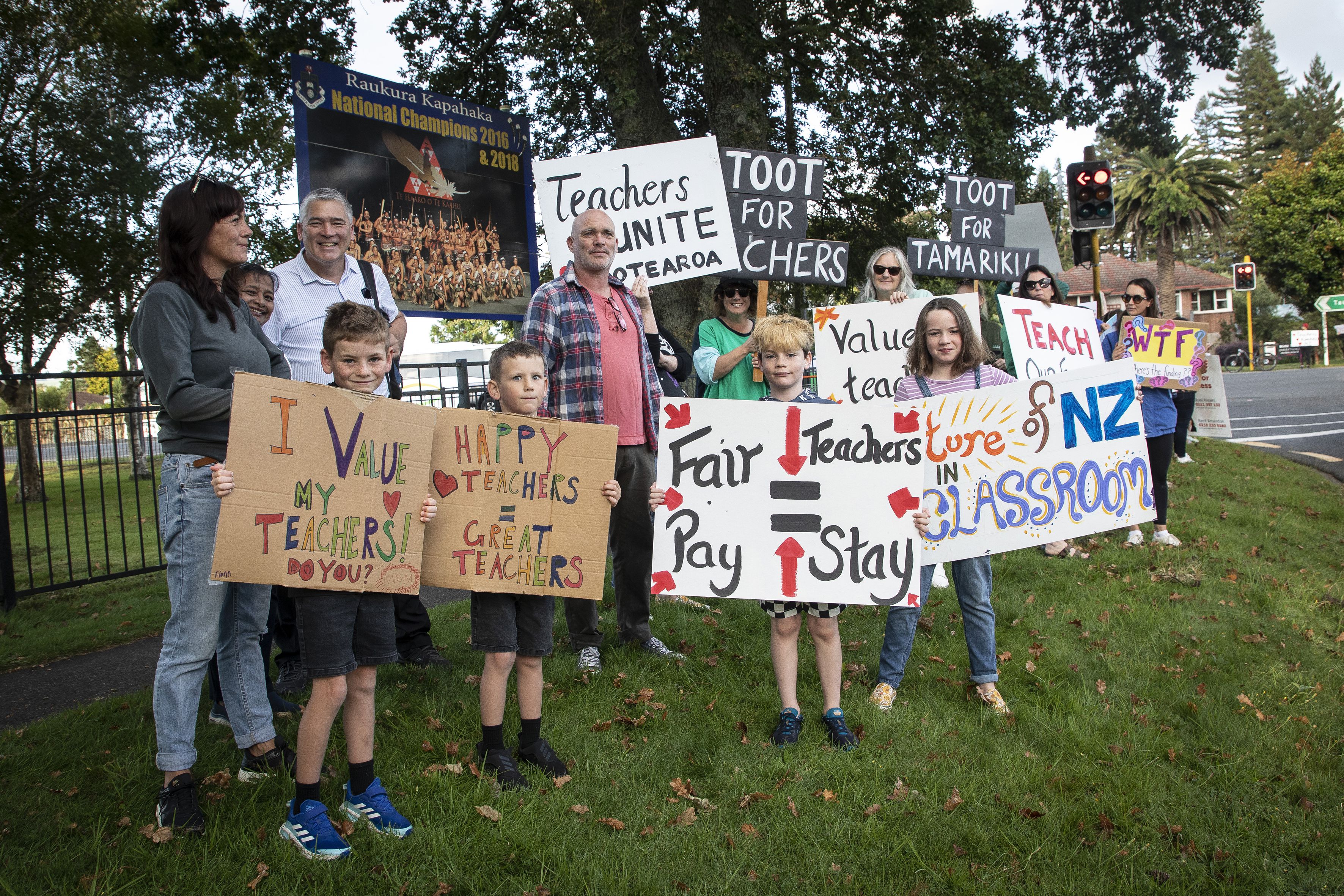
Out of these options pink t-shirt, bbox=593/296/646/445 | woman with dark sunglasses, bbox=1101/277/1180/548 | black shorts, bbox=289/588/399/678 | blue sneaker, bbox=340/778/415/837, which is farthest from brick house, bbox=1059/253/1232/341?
blue sneaker, bbox=340/778/415/837

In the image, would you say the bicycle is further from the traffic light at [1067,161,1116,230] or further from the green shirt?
the green shirt

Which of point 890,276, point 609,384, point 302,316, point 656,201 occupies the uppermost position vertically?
point 656,201

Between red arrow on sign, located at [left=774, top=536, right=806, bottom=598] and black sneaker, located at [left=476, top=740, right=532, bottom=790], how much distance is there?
1324mm

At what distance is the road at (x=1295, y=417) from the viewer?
13680 millimetres

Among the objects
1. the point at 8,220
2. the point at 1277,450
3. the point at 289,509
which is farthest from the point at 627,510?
the point at 8,220

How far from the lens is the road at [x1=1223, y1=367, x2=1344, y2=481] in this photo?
13.7 m

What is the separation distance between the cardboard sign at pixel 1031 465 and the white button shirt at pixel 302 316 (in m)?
2.78

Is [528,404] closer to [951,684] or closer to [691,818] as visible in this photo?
[691,818]

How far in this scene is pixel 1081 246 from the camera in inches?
445

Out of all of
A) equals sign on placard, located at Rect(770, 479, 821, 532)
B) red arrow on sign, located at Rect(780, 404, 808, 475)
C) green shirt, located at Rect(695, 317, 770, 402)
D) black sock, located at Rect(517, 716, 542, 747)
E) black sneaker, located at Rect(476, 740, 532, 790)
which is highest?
green shirt, located at Rect(695, 317, 770, 402)

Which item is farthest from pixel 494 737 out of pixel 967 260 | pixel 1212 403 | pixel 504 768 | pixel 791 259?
pixel 1212 403

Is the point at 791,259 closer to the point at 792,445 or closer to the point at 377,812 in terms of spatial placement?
the point at 792,445

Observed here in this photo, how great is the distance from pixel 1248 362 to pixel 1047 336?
5507cm

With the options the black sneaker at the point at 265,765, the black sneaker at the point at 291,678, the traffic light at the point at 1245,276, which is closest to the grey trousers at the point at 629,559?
A: the black sneaker at the point at 291,678
